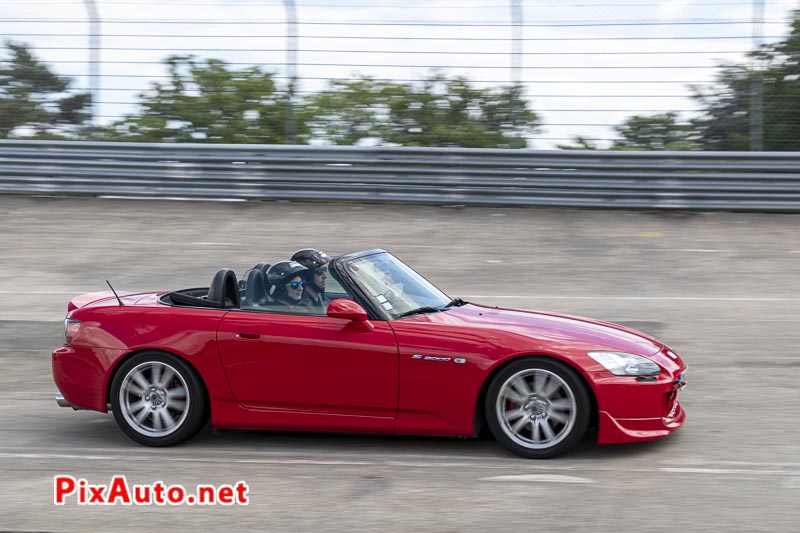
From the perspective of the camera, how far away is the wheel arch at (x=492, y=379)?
6.02 m

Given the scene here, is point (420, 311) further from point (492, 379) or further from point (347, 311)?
point (492, 379)

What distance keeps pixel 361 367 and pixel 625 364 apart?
5.03 feet

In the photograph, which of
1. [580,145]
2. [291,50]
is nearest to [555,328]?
[580,145]

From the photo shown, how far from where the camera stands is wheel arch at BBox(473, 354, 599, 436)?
6.02m

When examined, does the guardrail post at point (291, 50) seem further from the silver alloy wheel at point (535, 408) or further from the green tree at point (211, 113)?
the silver alloy wheel at point (535, 408)

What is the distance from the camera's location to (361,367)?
623cm

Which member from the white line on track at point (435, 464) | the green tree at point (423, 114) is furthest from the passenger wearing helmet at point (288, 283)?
the green tree at point (423, 114)

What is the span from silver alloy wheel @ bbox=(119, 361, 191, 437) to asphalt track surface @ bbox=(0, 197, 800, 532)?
16cm

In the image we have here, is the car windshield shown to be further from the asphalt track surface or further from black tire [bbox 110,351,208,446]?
A: black tire [bbox 110,351,208,446]

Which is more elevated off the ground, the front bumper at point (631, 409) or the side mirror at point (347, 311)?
the side mirror at point (347, 311)

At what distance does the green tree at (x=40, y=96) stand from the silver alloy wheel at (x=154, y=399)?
425 inches

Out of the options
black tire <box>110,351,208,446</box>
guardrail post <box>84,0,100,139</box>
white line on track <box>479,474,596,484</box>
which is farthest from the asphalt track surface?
guardrail post <box>84,0,100,139</box>

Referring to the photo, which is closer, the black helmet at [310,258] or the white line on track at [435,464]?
the white line on track at [435,464]

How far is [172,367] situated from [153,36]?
10.3m
